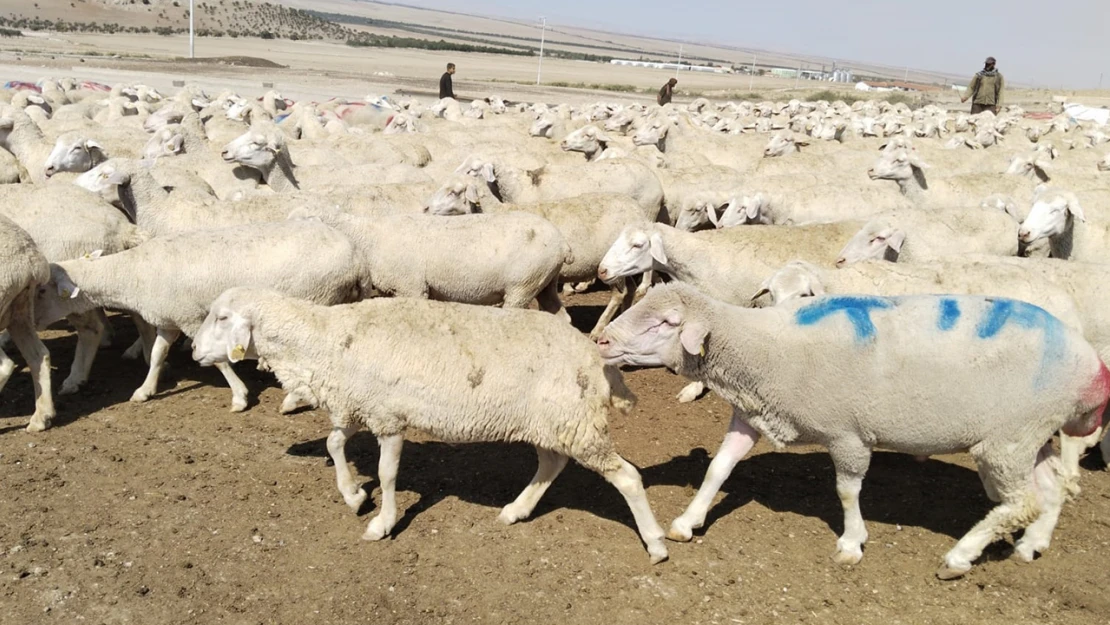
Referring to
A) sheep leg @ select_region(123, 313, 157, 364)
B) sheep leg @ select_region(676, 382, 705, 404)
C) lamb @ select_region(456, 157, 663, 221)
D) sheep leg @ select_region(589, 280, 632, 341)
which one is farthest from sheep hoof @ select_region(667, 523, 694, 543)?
lamb @ select_region(456, 157, 663, 221)

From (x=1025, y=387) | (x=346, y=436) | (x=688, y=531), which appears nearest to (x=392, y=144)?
(x=346, y=436)

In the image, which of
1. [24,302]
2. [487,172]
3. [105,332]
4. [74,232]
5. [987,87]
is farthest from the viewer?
[987,87]

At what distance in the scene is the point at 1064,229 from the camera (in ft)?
30.9

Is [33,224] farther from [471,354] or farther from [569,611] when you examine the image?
[569,611]

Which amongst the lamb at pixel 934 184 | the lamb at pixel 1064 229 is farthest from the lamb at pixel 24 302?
the lamb at pixel 934 184

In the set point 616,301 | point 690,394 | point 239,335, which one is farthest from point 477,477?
point 616,301

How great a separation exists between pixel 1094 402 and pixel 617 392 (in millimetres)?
2795

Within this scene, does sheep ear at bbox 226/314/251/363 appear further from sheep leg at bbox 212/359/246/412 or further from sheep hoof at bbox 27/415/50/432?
sheep hoof at bbox 27/415/50/432

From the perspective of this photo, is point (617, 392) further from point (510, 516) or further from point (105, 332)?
point (105, 332)

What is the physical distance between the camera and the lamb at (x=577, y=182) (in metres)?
11.3

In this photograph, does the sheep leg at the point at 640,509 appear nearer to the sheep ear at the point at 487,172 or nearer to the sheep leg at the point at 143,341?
the sheep leg at the point at 143,341

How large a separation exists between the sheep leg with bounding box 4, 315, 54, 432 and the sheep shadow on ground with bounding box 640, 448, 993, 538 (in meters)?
4.76

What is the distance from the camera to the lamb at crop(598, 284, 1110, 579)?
5.34 metres

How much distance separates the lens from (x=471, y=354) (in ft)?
18.4
